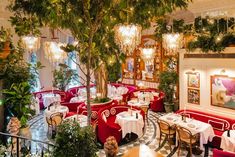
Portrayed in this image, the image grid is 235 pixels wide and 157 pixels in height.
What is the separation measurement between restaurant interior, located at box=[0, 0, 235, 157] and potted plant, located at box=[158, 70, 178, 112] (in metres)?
0.05

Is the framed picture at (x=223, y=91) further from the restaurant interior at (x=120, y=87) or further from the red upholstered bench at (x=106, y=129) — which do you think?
the red upholstered bench at (x=106, y=129)

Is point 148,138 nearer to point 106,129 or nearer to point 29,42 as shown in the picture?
point 106,129

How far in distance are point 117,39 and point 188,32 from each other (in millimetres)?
4349

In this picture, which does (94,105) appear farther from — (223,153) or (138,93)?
(223,153)

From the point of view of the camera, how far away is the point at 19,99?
544 cm

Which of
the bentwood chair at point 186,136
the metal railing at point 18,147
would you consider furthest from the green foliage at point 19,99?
the bentwood chair at point 186,136

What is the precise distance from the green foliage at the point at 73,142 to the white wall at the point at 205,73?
6.02 m

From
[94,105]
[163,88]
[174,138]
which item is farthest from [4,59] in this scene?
[163,88]

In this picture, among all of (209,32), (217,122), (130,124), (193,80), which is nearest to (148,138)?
(130,124)

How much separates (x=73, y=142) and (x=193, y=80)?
6.74m

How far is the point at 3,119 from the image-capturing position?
219 inches

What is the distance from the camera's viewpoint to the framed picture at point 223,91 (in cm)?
775

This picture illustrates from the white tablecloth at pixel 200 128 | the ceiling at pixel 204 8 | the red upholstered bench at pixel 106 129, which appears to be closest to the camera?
the white tablecloth at pixel 200 128

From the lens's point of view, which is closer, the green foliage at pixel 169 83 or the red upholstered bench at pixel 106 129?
the red upholstered bench at pixel 106 129
